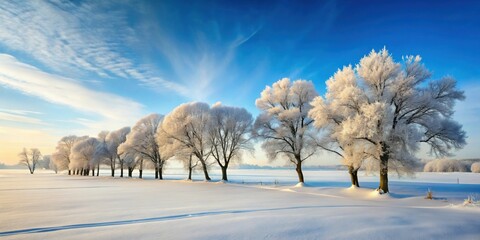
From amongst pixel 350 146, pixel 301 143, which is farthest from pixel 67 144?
pixel 350 146

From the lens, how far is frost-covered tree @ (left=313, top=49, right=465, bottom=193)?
20156mm

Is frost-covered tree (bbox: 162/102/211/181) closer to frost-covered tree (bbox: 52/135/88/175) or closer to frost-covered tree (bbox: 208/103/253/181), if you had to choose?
frost-covered tree (bbox: 208/103/253/181)

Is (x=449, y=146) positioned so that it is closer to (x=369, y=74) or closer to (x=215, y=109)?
(x=369, y=74)

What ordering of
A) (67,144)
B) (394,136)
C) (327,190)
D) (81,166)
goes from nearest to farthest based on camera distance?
(394,136), (327,190), (81,166), (67,144)

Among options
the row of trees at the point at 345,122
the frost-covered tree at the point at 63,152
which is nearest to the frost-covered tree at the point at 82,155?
the frost-covered tree at the point at 63,152

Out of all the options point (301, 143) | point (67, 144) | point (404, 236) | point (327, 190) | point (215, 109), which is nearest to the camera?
point (404, 236)

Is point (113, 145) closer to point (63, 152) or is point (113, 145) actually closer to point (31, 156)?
point (63, 152)

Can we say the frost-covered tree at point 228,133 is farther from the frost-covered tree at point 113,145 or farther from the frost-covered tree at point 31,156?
the frost-covered tree at point 31,156

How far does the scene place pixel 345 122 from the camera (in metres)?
21.4

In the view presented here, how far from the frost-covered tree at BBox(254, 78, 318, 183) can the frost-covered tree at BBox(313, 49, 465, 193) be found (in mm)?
8290

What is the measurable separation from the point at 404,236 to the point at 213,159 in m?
35.7

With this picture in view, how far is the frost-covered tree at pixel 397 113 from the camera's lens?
66.1 feet

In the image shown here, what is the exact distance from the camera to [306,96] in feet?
105

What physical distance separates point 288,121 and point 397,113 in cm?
1241
